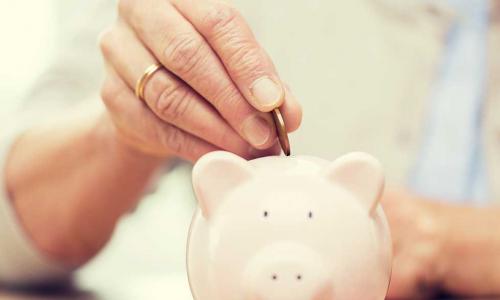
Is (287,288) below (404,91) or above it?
above

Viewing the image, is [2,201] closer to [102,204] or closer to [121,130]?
[102,204]

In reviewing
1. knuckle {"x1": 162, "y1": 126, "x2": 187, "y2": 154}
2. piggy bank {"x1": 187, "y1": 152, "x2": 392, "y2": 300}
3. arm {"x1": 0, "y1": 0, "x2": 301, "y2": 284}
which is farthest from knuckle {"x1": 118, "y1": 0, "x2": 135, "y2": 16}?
piggy bank {"x1": 187, "y1": 152, "x2": 392, "y2": 300}

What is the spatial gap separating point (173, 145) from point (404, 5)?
2.06ft

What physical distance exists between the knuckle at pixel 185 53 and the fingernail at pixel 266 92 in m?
0.05

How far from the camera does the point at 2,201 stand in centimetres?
102

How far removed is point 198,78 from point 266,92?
6 cm

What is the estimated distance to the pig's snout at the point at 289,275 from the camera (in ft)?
1.52

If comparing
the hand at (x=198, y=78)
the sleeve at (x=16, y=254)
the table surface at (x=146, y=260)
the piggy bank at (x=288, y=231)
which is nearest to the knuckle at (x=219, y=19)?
the hand at (x=198, y=78)

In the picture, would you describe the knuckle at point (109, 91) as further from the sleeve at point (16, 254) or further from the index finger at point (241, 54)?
the sleeve at point (16, 254)

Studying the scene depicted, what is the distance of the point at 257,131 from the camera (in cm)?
56

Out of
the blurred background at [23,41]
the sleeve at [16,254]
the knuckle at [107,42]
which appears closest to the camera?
the knuckle at [107,42]

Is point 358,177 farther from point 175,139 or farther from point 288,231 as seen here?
point 175,139

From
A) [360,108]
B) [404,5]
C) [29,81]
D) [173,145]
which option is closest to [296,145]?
[360,108]

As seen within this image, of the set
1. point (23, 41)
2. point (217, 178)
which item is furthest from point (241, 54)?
point (23, 41)
